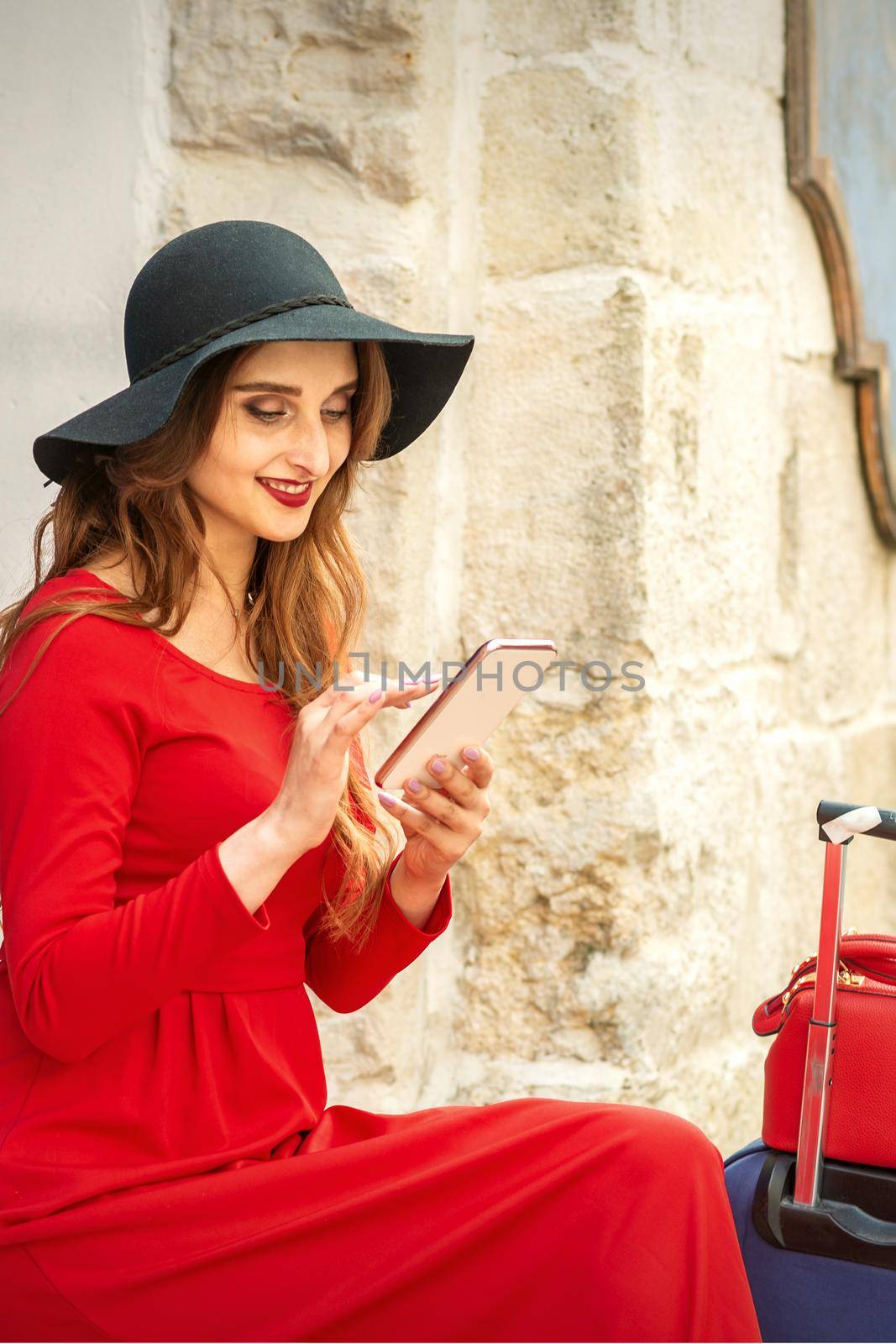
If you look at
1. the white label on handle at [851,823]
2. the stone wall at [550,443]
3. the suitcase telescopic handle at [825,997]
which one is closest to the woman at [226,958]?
the suitcase telescopic handle at [825,997]

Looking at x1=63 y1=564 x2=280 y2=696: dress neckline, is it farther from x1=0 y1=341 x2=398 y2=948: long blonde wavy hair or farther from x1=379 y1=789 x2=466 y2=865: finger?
x1=379 y1=789 x2=466 y2=865: finger

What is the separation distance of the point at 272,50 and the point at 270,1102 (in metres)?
1.47

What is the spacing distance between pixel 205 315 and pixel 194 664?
1.18ft

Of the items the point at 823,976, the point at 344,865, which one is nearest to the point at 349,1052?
the point at 344,865

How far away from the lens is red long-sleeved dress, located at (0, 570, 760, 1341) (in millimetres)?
1271

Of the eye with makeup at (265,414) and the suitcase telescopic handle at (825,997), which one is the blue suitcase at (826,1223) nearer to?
the suitcase telescopic handle at (825,997)

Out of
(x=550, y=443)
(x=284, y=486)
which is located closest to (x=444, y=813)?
(x=284, y=486)

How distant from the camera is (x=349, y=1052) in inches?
84.8

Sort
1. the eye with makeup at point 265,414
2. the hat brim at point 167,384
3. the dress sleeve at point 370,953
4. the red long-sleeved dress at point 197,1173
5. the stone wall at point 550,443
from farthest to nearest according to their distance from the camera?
the stone wall at point 550,443 → the dress sleeve at point 370,953 → the eye with makeup at point 265,414 → the hat brim at point 167,384 → the red long-sleeved dress at point 197,1173

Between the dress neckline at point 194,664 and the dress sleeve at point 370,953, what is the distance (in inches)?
9.5

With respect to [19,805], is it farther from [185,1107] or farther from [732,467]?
[732,467]

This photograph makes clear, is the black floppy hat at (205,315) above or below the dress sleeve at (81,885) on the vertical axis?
above

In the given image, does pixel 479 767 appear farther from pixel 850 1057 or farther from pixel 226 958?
pixel 850 1057

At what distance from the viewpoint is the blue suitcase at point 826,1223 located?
4.64ft
